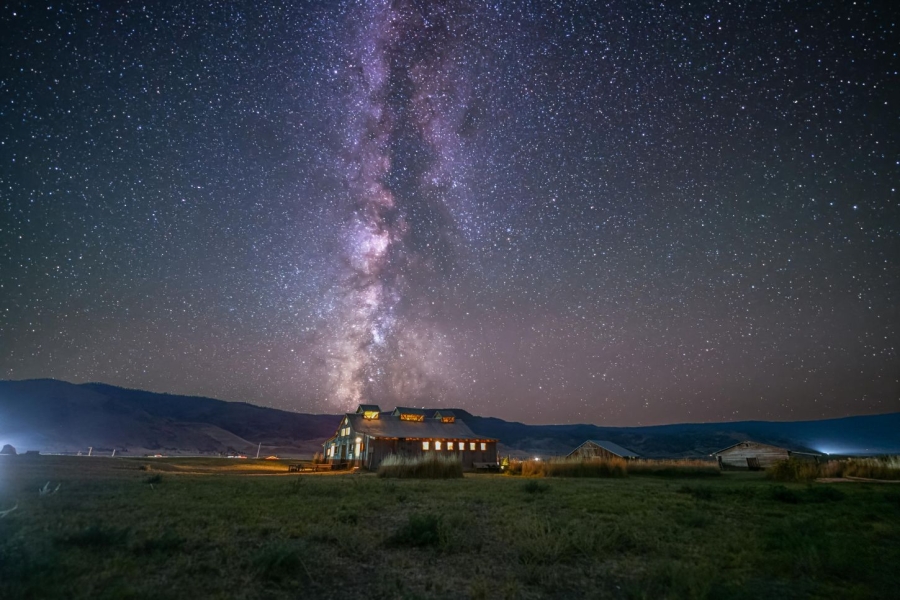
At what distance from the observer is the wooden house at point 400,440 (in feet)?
163

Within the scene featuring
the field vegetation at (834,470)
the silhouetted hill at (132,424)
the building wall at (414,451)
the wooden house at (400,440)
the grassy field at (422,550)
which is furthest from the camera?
the silhouetted hill at (132,424)

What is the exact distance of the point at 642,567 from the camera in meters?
7.60

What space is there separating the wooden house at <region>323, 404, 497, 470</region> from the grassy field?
121 feet

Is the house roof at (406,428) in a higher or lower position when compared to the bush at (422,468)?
higher

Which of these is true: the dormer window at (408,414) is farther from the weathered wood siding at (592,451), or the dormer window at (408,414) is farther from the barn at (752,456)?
the barn at (752,456)

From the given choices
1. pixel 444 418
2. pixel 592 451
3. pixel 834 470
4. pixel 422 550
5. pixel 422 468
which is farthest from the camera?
pixel 444 418

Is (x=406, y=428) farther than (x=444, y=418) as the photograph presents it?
No

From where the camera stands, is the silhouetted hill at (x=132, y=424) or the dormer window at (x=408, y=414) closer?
the dormer window at (x=408, y=414)

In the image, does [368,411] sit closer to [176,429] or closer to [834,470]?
[834,470]

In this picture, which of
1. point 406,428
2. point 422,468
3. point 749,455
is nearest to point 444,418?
point 406,428

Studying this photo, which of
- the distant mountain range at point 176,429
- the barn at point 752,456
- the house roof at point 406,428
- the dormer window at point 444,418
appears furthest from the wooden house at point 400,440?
the distant mountain range at point 176,429

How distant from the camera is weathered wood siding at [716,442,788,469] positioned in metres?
53.6

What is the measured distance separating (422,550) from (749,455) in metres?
61.2

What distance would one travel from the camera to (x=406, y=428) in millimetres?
53219
